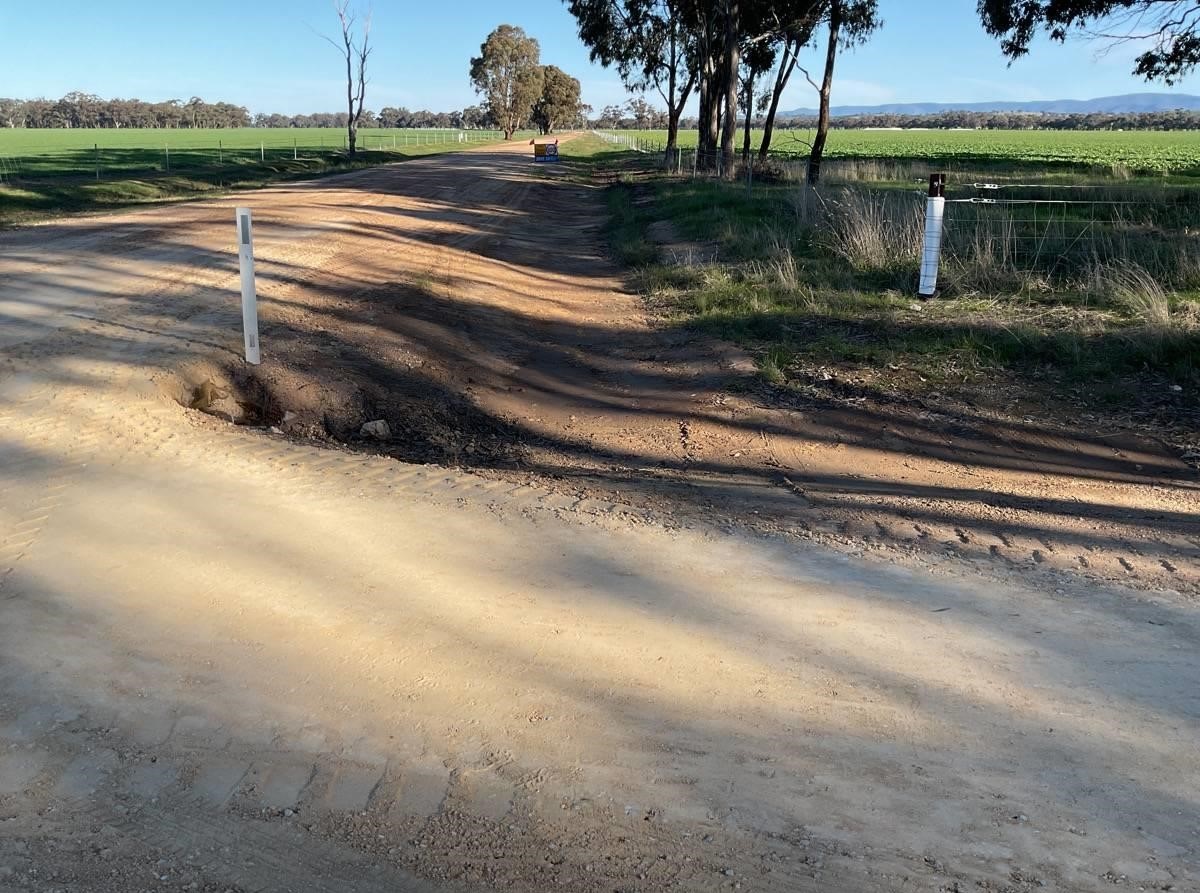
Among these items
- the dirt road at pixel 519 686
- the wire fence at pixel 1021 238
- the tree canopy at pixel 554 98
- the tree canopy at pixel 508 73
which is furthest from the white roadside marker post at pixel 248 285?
the tree canopy at pixel 554 98

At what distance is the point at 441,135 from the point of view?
114062mm

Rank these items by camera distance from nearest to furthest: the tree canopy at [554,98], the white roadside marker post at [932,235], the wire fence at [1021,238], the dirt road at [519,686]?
the dirt road at [519,686] → the white roadside marker post at [932,235] → the wire fence at [1021,238] → the tree canopy at [554,98]

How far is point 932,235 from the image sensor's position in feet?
36.2

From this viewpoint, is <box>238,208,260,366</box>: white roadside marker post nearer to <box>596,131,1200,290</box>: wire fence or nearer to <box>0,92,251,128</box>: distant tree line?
<box>596,131,1200,290</box>: wire fence

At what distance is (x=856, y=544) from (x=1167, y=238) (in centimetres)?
1082

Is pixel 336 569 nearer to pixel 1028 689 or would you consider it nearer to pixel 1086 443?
pixel 1028 689

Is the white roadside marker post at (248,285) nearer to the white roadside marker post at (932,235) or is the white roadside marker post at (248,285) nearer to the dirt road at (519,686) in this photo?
the dirt road at (519,686)

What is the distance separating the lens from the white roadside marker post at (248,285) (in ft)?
24.8

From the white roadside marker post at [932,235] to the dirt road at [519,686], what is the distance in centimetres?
459

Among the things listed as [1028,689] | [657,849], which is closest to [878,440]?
[1028,689]

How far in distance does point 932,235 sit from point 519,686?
889 centimetres

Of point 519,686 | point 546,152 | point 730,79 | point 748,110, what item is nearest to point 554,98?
point 546,152

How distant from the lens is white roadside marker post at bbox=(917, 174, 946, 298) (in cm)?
1066

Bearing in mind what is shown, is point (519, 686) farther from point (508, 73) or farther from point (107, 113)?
point (107, 113)
